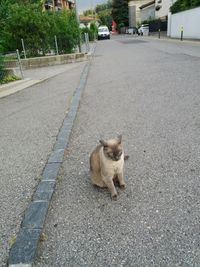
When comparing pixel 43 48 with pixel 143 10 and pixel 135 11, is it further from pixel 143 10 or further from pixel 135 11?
pixel 135 11

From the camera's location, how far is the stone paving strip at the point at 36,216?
266cm

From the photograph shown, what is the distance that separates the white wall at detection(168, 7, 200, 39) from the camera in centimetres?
3058

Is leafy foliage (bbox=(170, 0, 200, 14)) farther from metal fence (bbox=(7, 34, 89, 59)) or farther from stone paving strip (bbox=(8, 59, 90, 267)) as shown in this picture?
stone paving strip (bbox=(8, 59, 90, 267))

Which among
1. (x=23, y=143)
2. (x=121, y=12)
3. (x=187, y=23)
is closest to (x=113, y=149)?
(x=23, y=143)

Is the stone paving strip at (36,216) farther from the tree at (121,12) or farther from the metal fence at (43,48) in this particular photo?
the tree at (121,12)

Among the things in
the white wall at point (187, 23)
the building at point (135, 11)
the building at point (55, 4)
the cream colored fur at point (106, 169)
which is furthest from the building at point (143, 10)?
the cream colored fur at point (106, 169)

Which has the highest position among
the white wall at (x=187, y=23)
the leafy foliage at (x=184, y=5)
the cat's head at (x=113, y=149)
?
the leafy foliage at (x=184, y=5)

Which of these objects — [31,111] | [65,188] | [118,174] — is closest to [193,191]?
[118,174]

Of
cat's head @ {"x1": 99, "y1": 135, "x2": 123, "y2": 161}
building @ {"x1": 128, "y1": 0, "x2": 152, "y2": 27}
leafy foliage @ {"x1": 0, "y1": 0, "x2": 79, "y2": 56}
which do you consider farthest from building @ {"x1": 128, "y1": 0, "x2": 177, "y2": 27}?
cat's head @ {"x1": 99, "y1": 135, "x2": 123, "y2": 161}

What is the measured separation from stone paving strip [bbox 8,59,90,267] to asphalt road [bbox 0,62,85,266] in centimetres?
9

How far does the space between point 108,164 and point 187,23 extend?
1328 inches

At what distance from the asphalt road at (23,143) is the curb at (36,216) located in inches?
3.3

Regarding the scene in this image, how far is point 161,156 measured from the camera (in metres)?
4.41

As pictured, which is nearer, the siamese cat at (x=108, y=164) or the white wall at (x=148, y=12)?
the siamese cat at (x=108, y=164)
